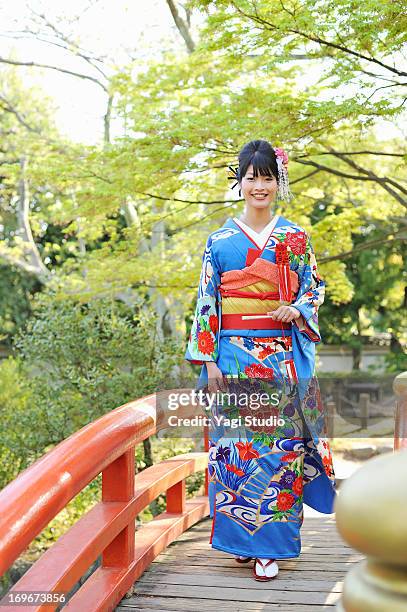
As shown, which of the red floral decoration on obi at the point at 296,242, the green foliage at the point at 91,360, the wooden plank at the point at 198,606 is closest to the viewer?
the wooden plank at the point at 198,606

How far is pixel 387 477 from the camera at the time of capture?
0.67 m

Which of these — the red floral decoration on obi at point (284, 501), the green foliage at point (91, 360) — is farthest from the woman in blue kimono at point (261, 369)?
the green foliage at point (91, 360)

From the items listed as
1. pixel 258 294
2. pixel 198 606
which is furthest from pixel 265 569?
pixel 258 294

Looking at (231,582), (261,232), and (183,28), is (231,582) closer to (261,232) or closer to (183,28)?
(261,232)

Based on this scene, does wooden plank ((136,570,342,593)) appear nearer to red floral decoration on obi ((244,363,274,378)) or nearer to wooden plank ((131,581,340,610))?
wooden plank ((131,581,340,610))

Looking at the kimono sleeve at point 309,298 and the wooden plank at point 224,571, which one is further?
the kimono sleeve at point 309,298

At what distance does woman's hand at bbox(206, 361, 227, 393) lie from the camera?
325 cm

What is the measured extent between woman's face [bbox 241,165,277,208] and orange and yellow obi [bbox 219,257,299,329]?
255mm

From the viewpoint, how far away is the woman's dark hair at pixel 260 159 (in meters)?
3.20

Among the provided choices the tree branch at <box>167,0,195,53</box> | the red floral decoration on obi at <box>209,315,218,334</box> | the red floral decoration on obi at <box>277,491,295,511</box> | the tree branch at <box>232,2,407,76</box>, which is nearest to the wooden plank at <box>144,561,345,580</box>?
the red floral decoration on obi at <box>277,491,295,511</box>

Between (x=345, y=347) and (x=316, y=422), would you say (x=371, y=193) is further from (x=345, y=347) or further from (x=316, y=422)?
(x=345, y=347)

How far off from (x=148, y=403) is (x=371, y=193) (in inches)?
232

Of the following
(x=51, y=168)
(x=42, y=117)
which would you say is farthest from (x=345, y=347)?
(x=51, y=168)

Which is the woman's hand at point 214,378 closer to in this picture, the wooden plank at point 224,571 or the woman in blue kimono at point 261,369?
the woman in blue kimono at point 261,369
